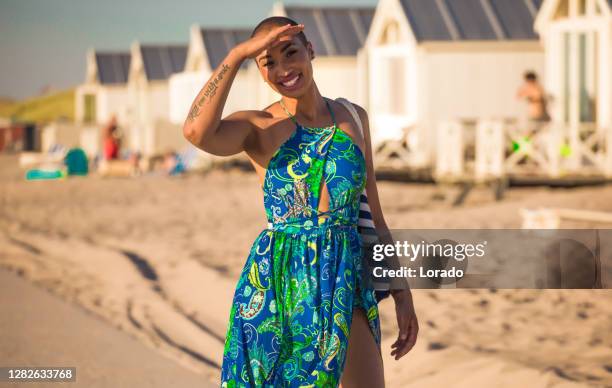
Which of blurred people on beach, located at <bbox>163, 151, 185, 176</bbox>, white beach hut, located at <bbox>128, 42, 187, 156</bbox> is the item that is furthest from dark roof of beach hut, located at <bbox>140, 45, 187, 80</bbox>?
blurred people on beach, located at <bbox>163, 151, 185, 176</bbox>

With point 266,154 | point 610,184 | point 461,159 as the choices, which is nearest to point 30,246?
point 461,159

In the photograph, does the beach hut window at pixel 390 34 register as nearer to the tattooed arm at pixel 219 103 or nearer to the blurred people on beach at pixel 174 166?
the blurred people on beach at pixel 174 166

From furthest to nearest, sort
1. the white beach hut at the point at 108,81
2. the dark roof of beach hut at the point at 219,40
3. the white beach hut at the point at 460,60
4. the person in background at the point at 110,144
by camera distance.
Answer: the white beach hut at the point at 108,81
the dark roof of beach hut at the point at 219,40
the person in background at the point at 110,144
the white beach hut at the point at 460,60

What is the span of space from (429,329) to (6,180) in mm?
20972

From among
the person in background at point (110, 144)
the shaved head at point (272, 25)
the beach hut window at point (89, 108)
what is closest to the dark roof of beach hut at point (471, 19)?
the person in background at point (110, 144)

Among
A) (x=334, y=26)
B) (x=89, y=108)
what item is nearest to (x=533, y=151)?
(x=334, y=26)

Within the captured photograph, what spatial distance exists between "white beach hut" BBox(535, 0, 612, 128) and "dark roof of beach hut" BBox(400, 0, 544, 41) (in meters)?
3.09

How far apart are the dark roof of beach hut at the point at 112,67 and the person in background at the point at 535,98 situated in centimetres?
2894

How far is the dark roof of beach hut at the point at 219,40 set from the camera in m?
31.9

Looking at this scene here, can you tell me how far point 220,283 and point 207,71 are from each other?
22078 mm

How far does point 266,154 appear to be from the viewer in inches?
125

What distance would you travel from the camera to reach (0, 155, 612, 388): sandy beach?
654 centimetres

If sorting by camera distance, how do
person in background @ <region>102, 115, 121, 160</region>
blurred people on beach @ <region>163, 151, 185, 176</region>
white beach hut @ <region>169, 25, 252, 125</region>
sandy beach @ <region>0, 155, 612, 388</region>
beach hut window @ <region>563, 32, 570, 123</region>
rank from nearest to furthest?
1. sandy beach @ <region>0, 155, 612, 388</region>
2. beach hut window @ <region>563, 32, 570, 123</region>
3. person in background @ <region>102, 115, 121, 160</region>
4. blurred people on beach @ <region>163, 151, 185, 176</region>
5. white beach hut @ <region>169, 25, 252, 125</region>

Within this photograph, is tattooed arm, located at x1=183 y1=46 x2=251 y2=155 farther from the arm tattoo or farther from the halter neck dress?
the halter neck dress
